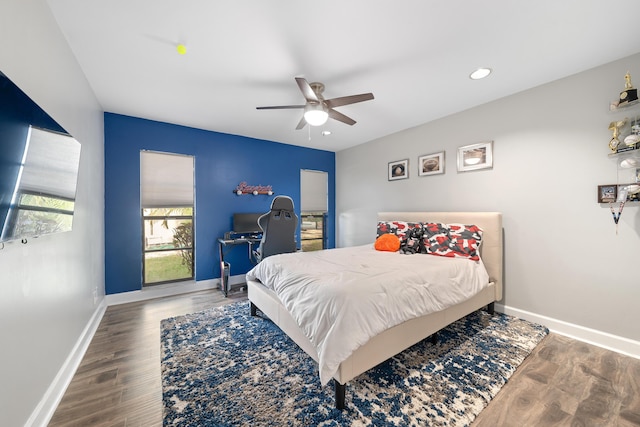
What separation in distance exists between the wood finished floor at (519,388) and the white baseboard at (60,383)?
0.14 ft

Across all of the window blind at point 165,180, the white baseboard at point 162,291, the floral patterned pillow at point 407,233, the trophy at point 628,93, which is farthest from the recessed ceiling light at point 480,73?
the white baseboard at point 162,291

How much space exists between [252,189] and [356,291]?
334 cm

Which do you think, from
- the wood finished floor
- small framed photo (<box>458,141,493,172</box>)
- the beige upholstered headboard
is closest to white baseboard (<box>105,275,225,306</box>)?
the wood finished floor

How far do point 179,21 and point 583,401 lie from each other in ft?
12.8

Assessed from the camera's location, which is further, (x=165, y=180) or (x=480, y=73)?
(x=165, y=180)

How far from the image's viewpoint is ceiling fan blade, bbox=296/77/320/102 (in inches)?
80.8

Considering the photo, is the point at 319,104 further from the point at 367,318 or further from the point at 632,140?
the point at 632,140

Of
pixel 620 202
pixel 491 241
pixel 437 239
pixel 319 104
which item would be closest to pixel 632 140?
pixel 620 202

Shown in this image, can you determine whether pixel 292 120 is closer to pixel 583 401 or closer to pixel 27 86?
pixel 27 86

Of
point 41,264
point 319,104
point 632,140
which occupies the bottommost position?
point 41,264

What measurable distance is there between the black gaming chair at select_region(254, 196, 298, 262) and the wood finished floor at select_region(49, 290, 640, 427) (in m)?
1.56

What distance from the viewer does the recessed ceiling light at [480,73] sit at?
2365mm

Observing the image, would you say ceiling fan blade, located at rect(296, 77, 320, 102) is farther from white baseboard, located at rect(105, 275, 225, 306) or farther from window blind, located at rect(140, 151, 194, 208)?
white baseboard, located at rect(105, 275, 225, 306)

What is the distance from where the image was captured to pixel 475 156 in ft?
10.5
